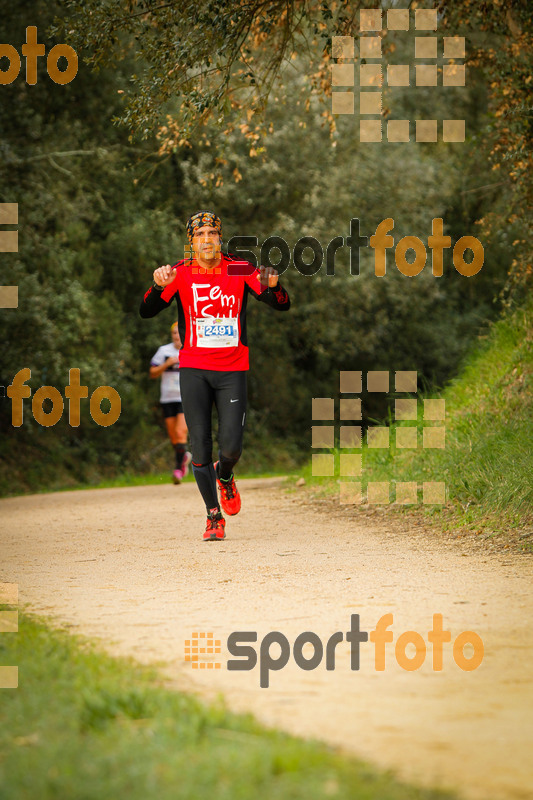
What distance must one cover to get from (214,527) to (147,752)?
5.41m

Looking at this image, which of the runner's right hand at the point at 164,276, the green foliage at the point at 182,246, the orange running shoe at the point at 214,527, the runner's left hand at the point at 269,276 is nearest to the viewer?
the runner's right hand at the point at 164,276

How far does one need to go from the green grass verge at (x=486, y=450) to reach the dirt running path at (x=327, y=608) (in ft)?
2.23

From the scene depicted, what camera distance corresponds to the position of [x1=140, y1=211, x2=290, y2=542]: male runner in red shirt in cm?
803

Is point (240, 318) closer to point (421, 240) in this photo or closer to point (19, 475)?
point (19, 475)

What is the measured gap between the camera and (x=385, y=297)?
27.4 m

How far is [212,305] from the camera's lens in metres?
8.02

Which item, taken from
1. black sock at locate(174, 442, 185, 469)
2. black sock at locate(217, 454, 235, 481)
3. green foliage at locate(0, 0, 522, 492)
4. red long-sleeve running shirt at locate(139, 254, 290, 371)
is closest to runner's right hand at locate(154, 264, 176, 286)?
red long-sleeve running shirt at locate(139, 254, 290, 371)

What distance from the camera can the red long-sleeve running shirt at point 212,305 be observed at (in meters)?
8.02

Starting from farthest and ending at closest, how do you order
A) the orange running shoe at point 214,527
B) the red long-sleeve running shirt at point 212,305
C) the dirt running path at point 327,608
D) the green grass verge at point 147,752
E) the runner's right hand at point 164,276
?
the orange running shoe at point 214,527
the red long-sleeve running shirt at point 212,305
the runner's right hand at point 164,276
the dirt running path at point 327,608
the green grass verge at point 147,752

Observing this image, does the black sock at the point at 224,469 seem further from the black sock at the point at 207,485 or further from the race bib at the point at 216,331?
the race bib at the point at 216,331

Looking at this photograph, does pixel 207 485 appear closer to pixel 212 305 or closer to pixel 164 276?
pixel 212 305

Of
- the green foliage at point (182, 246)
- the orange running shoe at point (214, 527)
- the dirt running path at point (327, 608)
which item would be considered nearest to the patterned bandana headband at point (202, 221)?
the orange running shoe at point (214, 527)

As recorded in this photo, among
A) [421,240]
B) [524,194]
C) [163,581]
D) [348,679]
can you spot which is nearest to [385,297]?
[421,240]

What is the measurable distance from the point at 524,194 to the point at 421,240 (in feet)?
56.2
